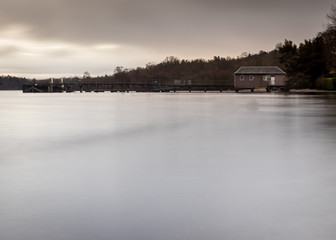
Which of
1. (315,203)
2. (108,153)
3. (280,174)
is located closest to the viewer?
(315,203)

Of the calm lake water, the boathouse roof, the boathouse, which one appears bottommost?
the calm lake water

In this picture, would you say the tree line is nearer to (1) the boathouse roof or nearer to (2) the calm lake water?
(1) the boathouse roof

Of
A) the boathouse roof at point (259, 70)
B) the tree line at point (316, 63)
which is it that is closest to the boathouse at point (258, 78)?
the boathouse roof at point (259, 70)

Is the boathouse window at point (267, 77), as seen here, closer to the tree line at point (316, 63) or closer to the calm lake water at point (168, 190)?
the tree line at point (316, 63)

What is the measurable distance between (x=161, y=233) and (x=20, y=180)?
3.57 meters

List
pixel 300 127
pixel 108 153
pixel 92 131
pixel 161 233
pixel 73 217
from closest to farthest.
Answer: pixel 161 233, pixel 73 217, pixel 108 153, pixel 92 131, pixel 300 127

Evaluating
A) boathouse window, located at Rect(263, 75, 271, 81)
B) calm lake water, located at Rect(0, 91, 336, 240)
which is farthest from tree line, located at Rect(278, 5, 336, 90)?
calm lake water, located at Rect(0, 91, 336, 240)

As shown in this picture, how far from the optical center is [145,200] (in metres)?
6.02

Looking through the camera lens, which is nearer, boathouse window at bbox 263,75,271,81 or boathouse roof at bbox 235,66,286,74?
boathouse window at bbox 263,75,271,81

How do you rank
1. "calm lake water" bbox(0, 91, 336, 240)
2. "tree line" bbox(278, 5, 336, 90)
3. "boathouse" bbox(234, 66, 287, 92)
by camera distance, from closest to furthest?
"calm lake water" bbox(0, 91, 336, 240) < "tree line" bbox(278, 5, 336, 90) < "boathouse" bbox(234, 66, 287, 92)

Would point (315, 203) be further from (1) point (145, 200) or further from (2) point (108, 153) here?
(2) point (108, 153)

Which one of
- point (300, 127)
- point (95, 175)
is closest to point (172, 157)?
point (95, 175)

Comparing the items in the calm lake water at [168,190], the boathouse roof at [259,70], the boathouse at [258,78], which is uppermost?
the boathouse roof at [259,70]

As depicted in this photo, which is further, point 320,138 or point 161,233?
point 320,138
